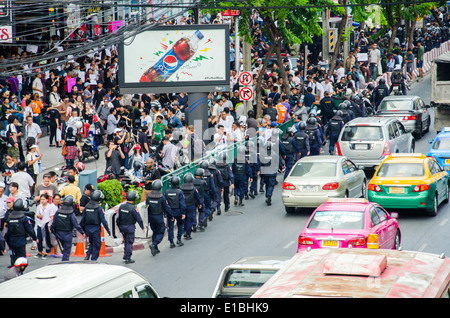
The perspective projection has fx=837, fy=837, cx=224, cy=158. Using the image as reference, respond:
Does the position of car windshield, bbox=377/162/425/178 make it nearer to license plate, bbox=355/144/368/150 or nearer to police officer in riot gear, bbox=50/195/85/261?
license plate, bbox=355/144/368/150

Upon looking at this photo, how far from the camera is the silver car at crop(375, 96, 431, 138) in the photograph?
95.1 feet

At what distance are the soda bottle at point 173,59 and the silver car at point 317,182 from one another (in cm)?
656

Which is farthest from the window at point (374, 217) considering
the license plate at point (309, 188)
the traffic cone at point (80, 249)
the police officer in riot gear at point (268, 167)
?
the traffic cone at point (80, 249)

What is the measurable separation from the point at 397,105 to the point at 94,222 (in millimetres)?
15709

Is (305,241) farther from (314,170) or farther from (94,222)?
(314,170)

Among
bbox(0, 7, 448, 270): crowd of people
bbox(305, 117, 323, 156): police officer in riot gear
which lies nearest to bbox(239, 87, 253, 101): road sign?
bbox(0, 7, 448, 270): crowd of people

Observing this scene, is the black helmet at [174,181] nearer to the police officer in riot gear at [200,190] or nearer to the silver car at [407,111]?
the police officer in riot gear at [200,190]

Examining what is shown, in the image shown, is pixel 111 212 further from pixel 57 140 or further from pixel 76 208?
pixel 57 140

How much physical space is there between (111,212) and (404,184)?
6909mm

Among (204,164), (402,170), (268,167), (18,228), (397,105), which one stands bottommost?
(18,228)

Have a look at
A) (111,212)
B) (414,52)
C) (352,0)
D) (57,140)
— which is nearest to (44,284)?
(111,212)

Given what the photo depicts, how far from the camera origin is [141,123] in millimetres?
26438

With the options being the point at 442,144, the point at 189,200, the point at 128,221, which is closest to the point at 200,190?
the point at 189,200

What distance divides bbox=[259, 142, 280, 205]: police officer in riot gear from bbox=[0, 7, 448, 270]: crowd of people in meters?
0.06
